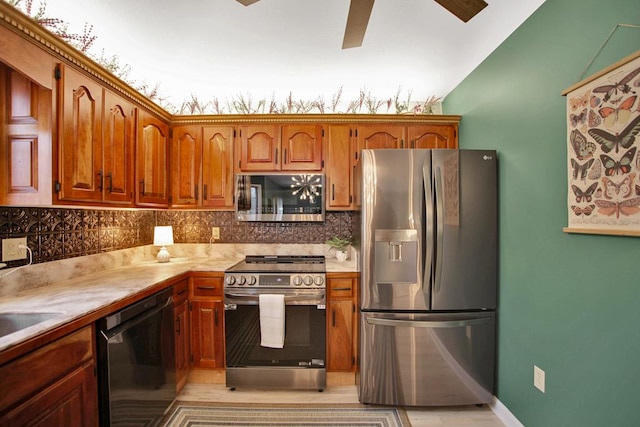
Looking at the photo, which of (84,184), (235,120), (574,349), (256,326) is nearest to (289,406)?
(256,326)

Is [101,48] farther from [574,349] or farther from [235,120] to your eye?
[574,349]

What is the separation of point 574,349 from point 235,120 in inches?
114

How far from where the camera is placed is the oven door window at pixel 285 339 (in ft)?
6.81

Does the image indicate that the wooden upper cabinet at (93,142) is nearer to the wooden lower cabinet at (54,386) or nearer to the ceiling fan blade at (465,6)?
the wooden lower cabinet at (54,386)

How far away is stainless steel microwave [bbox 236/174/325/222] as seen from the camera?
2473 millimetres

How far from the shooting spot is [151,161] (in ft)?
7.47

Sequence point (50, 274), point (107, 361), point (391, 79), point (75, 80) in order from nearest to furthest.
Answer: point (107, 361) < point (75, 80) < point (50, 274) < point (391, 79)

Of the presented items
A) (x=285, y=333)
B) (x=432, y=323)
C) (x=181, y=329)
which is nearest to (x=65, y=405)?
(x=181, y=329)

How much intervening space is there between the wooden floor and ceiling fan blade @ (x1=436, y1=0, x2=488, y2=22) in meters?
2.48

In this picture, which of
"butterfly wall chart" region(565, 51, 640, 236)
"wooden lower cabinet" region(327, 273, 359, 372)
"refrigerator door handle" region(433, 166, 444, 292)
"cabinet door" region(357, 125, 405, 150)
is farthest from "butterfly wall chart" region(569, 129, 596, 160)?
"wooden lower cabinet" region(327, 273, 359, 372)

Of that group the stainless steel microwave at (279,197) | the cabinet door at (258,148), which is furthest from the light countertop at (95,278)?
the cabinet door at (258,148)

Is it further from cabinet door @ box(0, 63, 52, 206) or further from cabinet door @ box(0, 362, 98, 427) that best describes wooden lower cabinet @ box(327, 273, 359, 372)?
cabinet door @ box(0, 63, 52, 206)

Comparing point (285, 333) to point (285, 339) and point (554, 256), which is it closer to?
point (285, 339)

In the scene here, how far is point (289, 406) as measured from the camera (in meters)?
1.97
